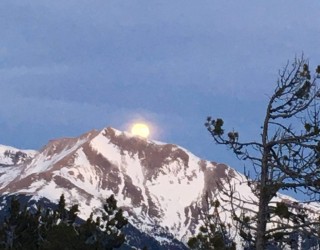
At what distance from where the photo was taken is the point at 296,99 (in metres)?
15.5

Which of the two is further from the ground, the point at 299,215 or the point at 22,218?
the point at 22,218

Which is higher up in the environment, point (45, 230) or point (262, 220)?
point (45, 230)

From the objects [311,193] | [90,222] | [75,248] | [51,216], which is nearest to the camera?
[311,193]

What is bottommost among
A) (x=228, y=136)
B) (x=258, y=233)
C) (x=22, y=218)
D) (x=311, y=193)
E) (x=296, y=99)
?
(x=258, y=233)

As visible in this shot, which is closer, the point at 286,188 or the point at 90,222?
the point at 286,188

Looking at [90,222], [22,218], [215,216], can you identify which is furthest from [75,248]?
[215,216]

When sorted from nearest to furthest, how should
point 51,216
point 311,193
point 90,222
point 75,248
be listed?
point 311,193 < point 75,248 < point 90,222 < point 51,216

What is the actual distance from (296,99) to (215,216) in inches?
127

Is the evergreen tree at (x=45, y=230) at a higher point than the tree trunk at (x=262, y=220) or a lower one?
higher

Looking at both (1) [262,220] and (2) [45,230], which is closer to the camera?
(1) [262,220]

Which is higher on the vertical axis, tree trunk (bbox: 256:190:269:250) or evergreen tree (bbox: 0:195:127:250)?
evergreen tree (bbox: 0:195:127:250)

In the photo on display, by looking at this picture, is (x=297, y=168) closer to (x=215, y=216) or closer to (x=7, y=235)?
(x=215, y=216)

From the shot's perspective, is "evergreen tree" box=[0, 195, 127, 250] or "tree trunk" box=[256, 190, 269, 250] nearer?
"tree trunk" box=[256, 190, 269, 250]

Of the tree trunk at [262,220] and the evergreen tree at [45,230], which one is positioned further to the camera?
the evergreen tree at [45,230]
